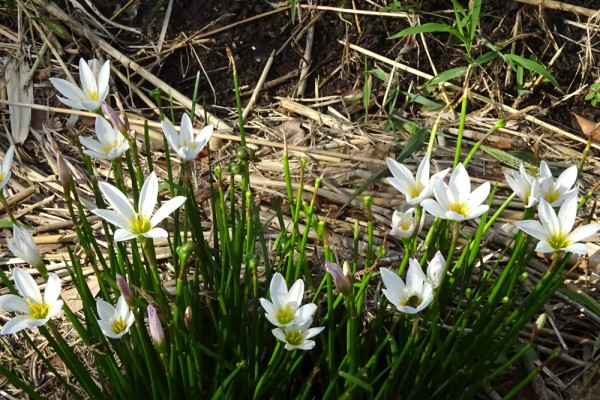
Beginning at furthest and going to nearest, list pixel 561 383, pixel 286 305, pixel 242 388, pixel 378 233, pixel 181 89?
pixel 181 89 < pixel 378 233 < pixel 561 383 < pixel 242 388 < pixel 286 305

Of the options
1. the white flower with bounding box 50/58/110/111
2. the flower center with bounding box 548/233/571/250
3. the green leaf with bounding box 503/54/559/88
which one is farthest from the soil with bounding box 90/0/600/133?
the flower center with bounding box 548/233/571/250

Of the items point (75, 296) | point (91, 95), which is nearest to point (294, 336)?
point (91, 95)

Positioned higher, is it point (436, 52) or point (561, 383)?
point (436, 52)

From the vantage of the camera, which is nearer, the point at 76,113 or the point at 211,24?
the point at 76,113

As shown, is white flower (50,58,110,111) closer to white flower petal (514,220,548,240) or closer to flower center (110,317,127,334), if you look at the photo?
flower center (110,317,127,334)

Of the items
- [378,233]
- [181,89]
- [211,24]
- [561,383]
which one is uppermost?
[211,24]

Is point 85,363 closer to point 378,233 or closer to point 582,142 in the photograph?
point 378,233

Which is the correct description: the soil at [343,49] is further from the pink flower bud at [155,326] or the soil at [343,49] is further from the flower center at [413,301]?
the pink flower bud at [155,326]

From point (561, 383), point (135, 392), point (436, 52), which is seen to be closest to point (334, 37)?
point (436, 52)
